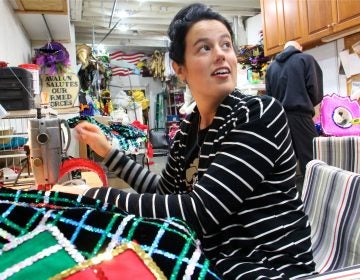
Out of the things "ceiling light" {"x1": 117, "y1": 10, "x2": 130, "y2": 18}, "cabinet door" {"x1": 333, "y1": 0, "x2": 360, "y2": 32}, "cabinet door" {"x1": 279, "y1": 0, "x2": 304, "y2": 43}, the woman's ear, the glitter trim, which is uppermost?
"ceiling light" {"x1": 117, "y1": 10, "x2": 130, "y2": 18}

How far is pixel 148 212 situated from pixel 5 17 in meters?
3.40

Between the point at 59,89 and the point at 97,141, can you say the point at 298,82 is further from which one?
the point at 59,89

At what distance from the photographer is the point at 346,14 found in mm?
3229

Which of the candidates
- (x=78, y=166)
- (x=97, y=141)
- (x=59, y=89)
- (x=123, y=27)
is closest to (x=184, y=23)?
(x=97, y=141)

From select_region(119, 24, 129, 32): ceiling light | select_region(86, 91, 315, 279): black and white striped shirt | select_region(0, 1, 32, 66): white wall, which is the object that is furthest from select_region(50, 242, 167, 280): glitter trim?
select_region(119, 24, 129, 32): ceiling light

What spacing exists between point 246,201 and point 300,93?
2383 mm

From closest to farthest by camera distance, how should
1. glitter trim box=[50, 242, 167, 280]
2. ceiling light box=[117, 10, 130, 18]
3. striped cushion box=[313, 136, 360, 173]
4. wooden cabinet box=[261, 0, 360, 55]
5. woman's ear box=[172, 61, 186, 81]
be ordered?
glitter trim box=[50, 242, 167, 280] → woman's ear box=[172, 61, 186, 81] → striped cushion box=[313, 136, 360, 173] → wooden cabinet box=[261, 0, 360, 55] → ceiling light box=[117, 10, 130, 18]

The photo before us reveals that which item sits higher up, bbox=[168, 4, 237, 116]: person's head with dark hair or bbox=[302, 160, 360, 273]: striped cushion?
bbox=[168, 4, 237, 116]: person's head with dark hair

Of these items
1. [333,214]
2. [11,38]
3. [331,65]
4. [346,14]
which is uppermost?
[11,38]

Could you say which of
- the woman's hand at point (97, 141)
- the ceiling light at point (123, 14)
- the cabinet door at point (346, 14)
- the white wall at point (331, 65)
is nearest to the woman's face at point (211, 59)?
the woman's hand at point (97, 141)

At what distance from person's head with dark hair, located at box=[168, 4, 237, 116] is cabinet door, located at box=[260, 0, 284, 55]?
3.60 metres

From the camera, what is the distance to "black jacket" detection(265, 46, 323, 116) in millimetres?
2934

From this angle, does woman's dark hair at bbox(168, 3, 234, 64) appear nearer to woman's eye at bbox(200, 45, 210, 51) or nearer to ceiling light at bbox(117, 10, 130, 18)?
woman's eye at bbox(200, 45, 210, 51)

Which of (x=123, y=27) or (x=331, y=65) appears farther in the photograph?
(x=123, y=27)
